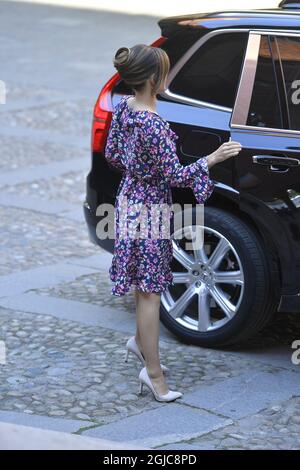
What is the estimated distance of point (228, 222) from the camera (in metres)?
5.76

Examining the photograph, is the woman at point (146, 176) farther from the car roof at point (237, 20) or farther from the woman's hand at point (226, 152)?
the car roof at point (237, 20)

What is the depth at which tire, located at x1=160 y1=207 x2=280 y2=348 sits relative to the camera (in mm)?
5688

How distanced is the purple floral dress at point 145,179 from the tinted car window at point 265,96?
701 mm

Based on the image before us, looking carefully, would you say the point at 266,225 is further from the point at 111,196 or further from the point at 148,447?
the point at 148,447

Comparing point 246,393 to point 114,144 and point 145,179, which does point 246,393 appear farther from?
point 114,144

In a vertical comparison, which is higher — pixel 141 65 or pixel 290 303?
pixel 141 65

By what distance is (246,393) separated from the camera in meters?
5.39

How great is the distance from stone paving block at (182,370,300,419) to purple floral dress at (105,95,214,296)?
0.58 m

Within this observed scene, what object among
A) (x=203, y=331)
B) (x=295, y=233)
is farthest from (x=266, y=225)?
(x=203, y=331)

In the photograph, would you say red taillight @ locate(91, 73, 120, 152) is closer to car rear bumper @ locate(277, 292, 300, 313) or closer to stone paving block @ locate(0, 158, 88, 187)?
car rear bumper @ locate(277, 292, 300, 313)

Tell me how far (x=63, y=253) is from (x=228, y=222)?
242 cm

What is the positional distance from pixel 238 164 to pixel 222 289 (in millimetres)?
694

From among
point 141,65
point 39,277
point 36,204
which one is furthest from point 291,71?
point 36,204

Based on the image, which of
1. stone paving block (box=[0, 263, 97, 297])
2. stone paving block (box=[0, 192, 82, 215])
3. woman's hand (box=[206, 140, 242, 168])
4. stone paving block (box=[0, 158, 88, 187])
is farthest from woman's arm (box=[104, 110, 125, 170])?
stone paving block (box=[0, 158, 88, 187])
